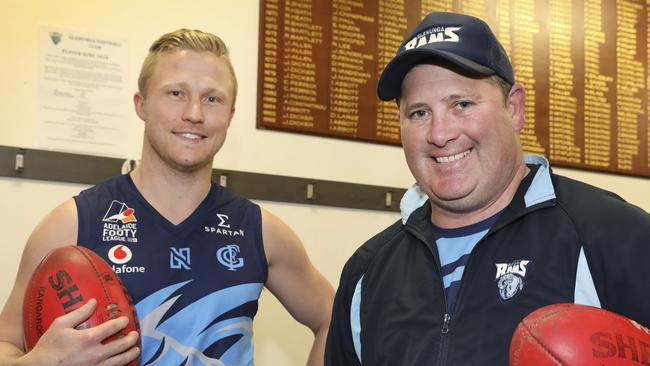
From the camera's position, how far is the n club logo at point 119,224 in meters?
1.76

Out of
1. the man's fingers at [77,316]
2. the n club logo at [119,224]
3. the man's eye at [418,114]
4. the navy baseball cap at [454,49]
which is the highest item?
the navy baseball cap at [454,49]

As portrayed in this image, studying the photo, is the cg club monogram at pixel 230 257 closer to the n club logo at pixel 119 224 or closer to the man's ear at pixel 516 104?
the n club logo at pixel 119 224

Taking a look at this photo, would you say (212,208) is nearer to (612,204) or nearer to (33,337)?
(33,337)

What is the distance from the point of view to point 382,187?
9.73 feet

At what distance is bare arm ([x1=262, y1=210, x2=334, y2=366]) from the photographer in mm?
1988

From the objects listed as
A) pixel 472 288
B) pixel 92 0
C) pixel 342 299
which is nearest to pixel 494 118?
pixel 472 288

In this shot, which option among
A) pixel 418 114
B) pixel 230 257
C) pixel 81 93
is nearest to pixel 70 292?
pixel 230 257

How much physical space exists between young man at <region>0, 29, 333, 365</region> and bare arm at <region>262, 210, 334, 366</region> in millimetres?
26

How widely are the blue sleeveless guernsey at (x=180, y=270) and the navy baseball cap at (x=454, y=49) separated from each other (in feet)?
2.02

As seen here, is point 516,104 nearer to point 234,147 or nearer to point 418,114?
point 418,114

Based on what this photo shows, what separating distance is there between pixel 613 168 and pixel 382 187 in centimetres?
120

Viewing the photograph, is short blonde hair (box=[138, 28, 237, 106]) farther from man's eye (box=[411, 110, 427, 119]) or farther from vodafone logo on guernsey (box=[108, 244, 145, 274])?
man's eye (box=[411, 110, 427, 119])

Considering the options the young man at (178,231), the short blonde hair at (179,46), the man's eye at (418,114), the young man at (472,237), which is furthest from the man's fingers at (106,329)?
the man's eye at (418,114)

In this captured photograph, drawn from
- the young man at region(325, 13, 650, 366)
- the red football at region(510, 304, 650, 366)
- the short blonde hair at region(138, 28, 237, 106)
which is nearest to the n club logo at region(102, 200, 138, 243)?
the short blonde hair at region(138, 28, 237, 106)
